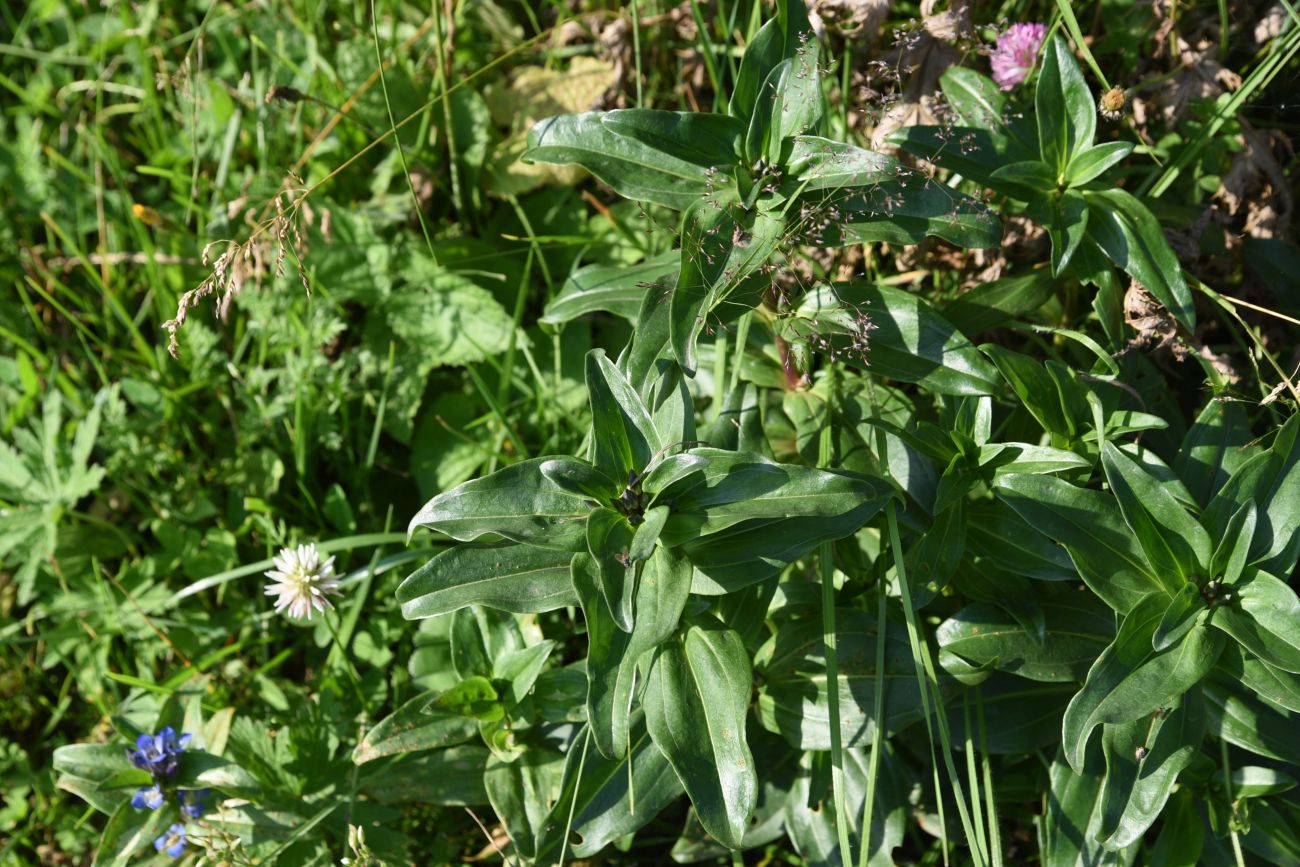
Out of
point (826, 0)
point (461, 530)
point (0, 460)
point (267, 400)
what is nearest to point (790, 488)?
point (461, 530)

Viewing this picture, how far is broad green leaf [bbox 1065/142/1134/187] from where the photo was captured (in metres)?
2.14

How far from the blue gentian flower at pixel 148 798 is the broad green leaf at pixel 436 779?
0.44 m

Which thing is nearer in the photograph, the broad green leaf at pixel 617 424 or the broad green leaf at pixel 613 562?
the broad green leaf at pixel 613 562

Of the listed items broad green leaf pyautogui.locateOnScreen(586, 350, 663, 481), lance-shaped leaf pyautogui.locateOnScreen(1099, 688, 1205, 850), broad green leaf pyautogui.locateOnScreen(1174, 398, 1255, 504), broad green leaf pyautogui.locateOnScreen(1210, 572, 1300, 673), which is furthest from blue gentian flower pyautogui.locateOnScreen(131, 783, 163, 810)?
broad green leaf pyautogui.locateOnScreen(1174, 398, 1255, 504)

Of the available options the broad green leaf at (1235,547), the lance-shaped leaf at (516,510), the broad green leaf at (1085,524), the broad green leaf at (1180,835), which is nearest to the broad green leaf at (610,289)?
the lance-shaped leaf at (516,510)

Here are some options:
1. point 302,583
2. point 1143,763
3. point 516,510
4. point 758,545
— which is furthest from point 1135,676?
point 302,583

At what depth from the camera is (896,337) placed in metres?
2.18

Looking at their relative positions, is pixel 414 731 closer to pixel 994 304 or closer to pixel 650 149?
pixel 650 149

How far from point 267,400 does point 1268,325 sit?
9.13ft

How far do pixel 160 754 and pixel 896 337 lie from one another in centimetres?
189

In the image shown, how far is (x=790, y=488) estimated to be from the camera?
1780 mm

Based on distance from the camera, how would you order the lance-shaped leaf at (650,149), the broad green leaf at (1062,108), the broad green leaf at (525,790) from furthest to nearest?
the broad green leaf at (525,790) < the broad green leaf at (1062,108) < the lance-shaped leaf at (650,149)

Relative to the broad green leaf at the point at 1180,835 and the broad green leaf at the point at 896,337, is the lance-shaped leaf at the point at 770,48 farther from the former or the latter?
the broad green leaf at the point at 1180,835

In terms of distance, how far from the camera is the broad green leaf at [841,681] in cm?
218
